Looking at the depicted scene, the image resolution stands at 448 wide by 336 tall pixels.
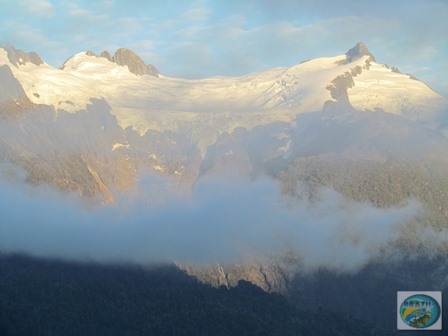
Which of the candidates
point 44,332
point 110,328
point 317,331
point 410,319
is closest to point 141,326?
point 110,328

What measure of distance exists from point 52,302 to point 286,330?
39398mm

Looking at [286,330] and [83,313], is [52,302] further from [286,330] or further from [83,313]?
[286,330]

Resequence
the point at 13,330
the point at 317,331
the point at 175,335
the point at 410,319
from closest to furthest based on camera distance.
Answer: the point at 410,319 < the point at 13,330 < the point at 175,335 < the point at 317,331

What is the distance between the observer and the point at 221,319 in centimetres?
19250

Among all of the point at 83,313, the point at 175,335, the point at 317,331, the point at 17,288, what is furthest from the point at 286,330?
the point at 17,288

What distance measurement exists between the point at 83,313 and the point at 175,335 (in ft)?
51.6

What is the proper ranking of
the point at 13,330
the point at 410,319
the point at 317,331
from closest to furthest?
the point at 410,319 < the point at 13,330 < the point at 317,331

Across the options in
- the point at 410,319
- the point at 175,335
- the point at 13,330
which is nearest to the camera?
the point at 410,319

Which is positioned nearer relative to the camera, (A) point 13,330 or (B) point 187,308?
(A) point 13,330

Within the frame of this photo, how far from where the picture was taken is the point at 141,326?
189 metres

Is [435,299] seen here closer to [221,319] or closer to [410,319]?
[410,319]
